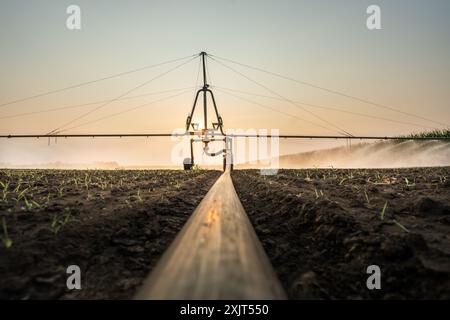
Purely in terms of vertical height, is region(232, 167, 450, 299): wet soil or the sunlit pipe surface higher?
the sunlit pipe surface

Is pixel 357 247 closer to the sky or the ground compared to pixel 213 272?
closer to the ground

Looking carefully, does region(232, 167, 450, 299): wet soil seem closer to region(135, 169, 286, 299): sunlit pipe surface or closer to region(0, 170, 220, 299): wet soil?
region(135, 169, 286, 299): sunlit pipe surface

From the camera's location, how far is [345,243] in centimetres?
254

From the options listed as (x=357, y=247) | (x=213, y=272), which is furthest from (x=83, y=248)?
(x=357, y=247)

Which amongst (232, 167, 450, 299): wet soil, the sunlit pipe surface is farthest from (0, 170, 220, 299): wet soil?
(232, 167, 450, 299): wet soil

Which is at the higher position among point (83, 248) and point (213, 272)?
point (213, 272)

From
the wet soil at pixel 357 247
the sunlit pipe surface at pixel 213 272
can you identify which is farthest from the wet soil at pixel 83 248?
the wet soil at pixel 357 247

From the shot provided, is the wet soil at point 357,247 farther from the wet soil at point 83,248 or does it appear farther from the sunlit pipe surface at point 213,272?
the wet soil at point 83,248

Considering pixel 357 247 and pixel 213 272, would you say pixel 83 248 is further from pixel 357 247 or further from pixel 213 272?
pixel 357 247

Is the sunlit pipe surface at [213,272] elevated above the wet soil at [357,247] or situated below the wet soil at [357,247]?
above

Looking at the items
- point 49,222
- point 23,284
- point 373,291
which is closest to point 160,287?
point 23,284

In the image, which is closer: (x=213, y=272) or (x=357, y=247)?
(x=213, y=272)

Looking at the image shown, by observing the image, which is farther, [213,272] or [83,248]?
[83,248]
